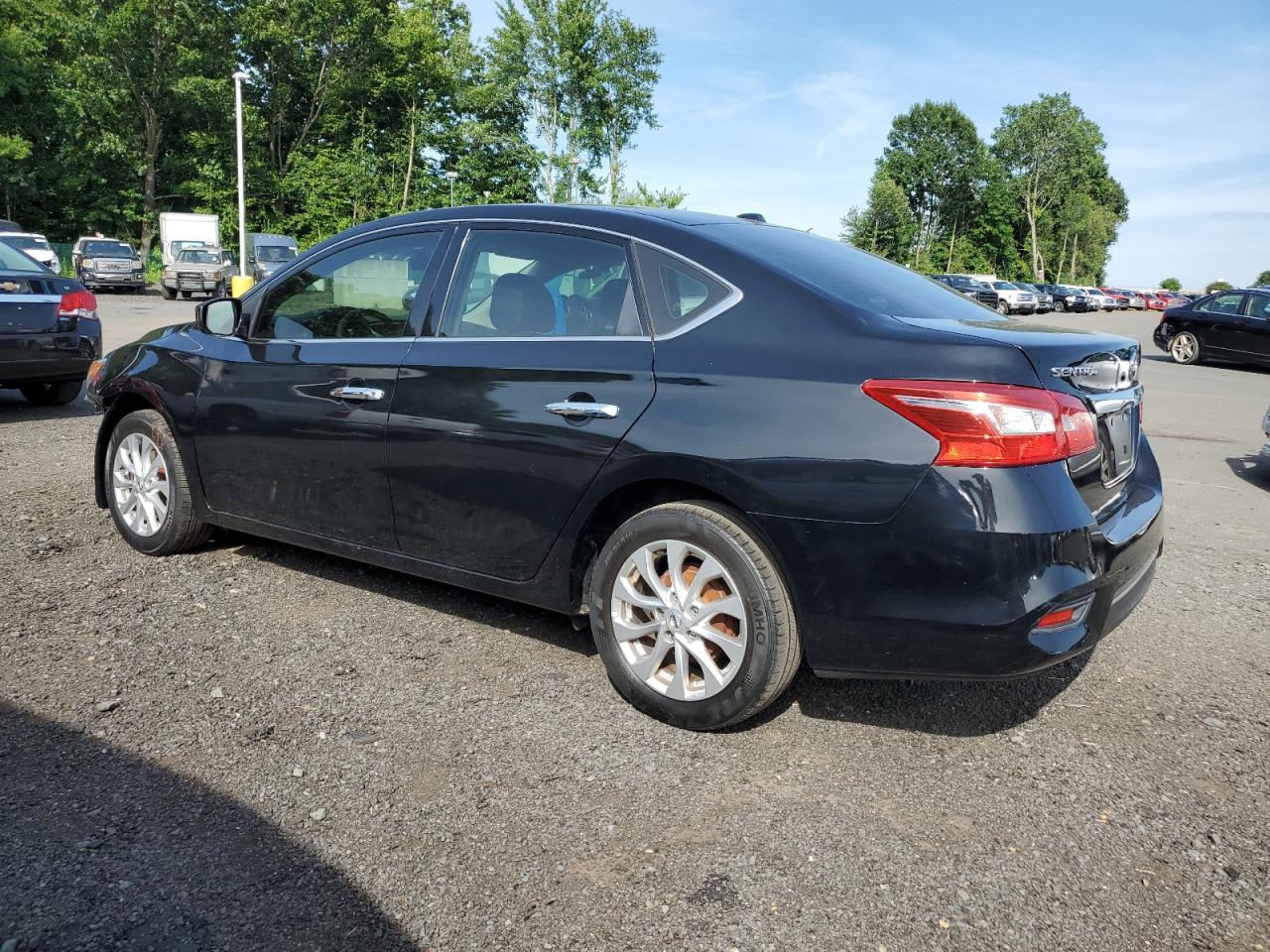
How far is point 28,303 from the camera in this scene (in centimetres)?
834

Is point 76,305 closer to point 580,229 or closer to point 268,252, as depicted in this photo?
point 580,229

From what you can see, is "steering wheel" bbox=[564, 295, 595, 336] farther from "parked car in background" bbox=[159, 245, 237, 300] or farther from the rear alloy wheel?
"parked car in background" bbox=[159, 245, 237, 300]

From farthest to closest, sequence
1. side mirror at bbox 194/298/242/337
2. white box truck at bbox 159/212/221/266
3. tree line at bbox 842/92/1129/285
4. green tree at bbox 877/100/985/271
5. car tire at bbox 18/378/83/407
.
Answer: green tree at bbox 877/100/985/271
tree line at bbox 842/92/1129/285
white box truck at bbox 159/212/221/266
car tire at bbox 18/378/83/407
side mirror at bbox 194/298/242/337

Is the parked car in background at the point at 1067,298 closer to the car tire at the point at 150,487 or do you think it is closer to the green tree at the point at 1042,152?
the green tree at the point at 1042,152

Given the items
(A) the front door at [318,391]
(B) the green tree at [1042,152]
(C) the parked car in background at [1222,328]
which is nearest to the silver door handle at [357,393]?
(A) the front door at [318,391]

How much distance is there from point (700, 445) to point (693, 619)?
540mm

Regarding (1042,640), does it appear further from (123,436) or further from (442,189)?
(442,189)

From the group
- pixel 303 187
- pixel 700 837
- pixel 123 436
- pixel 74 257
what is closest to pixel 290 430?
pixel 123 436

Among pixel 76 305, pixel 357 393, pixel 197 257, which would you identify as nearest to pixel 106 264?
pixel 197 257

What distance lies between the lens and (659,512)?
323cm

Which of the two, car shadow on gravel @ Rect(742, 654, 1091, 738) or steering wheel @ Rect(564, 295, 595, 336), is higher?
steering wheel @ Rect(564, 295, 595, 336)

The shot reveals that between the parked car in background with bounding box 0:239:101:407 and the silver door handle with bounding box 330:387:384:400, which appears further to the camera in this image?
the parked car in background with bounding box 0:239:101:407

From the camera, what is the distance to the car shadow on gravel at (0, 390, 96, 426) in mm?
8969

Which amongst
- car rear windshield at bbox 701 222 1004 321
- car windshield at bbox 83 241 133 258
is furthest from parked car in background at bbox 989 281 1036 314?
car rear windshield at bbox 701 222 1004 321
